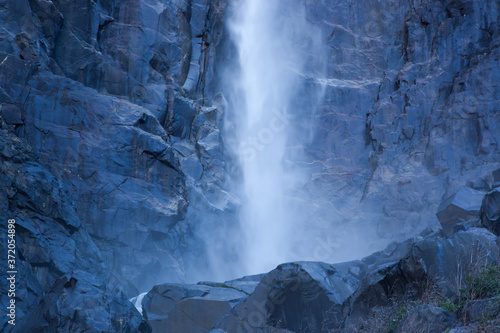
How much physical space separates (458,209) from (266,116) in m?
18.9

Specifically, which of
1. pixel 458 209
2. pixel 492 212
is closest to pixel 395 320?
pixel 492 212

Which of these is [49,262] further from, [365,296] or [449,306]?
[449,306]

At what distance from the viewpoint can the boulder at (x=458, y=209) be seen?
63.2 feet

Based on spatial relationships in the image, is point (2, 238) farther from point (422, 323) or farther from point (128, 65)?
point (128, 65)

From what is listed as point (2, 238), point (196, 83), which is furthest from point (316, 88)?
Result: point (2, 238)

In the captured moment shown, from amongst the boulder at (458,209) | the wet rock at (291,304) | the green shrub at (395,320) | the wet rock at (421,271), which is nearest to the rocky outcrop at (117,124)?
the wet rock at (291,304)

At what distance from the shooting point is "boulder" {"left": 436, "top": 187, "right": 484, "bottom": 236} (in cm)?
1927

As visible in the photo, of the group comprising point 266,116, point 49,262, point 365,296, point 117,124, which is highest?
point 266,116

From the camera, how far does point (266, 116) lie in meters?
35.8

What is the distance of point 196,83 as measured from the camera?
28.8m

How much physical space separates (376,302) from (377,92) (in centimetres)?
2592

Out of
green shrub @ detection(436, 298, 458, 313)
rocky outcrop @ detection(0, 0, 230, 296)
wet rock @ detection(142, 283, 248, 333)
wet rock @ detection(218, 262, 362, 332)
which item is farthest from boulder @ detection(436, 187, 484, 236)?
green shrub @ detection(436, 298, 458, 313)

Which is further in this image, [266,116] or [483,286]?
[266,116]

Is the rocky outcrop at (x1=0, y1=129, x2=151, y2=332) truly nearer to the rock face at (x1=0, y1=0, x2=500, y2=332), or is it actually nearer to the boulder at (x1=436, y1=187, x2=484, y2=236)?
the rock face at (x1=0, y1=0, x2=500, y2=332)
